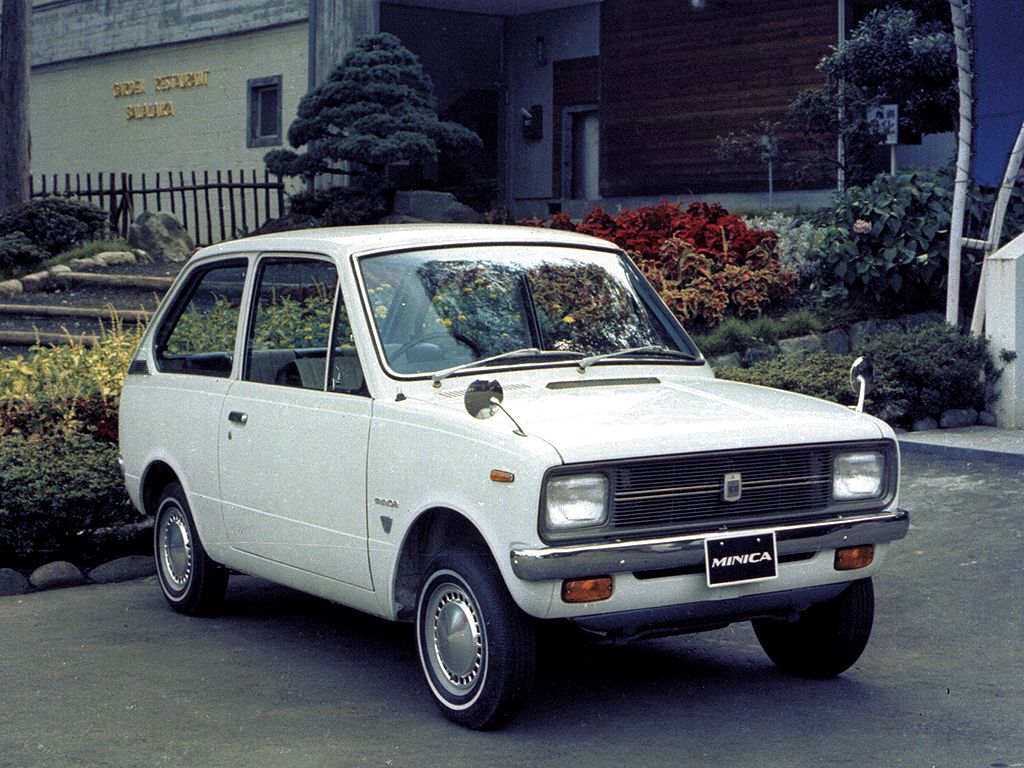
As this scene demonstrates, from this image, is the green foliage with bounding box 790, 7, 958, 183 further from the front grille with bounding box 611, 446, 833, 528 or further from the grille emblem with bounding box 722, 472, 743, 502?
the grille emblem with bounding box 722, 472, 743, 502

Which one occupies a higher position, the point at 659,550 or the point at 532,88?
the point at 532,88

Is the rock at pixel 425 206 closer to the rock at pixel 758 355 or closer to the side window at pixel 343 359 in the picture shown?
the rock at pixel 758 355

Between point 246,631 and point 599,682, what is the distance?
188cm

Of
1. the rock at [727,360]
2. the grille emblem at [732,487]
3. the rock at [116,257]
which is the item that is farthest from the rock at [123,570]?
the rock at [116,257]

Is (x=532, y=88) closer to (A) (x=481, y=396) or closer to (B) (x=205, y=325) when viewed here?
(B) (x=205, y=325)

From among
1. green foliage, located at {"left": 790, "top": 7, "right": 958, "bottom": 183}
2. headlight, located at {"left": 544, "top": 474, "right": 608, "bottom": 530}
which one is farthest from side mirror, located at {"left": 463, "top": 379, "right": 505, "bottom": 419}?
green foliage, located at {"left": 790, "top": 7, "right": 958, "bottom": 183}

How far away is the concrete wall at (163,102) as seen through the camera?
25938mm

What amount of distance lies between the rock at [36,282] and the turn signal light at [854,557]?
607 inches

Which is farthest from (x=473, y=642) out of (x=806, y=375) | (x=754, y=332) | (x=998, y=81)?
(x=998, y=81)

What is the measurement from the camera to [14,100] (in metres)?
22.6

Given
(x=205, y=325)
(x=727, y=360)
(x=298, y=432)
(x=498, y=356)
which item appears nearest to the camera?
(x=498, y=356)

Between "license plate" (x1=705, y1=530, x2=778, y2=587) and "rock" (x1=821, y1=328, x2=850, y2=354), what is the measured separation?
880cm

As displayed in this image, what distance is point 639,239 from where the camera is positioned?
15.4 metres

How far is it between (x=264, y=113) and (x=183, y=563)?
19.7 metres
